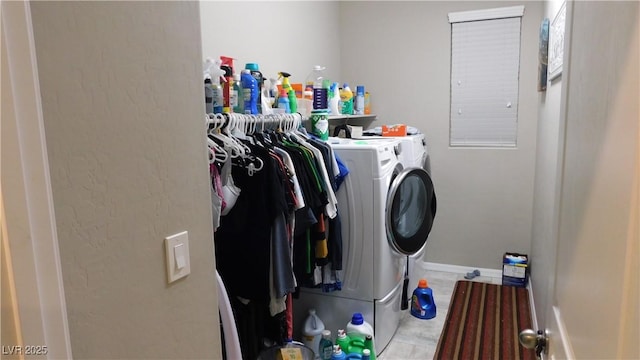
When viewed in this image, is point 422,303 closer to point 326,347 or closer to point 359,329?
point 359,329

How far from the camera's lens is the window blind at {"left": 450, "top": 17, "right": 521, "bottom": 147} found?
3.34 metres

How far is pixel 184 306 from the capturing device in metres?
1.01

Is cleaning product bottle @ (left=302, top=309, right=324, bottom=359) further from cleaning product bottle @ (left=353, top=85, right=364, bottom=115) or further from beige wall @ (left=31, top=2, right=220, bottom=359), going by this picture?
cleaning product bottle @ (left=353, top=85, right=364, bottom=115)

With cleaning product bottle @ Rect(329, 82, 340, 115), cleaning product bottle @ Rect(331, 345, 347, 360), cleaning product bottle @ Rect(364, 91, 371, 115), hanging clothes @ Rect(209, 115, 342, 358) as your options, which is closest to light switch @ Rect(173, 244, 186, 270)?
hanging clothes @ Rect(209, 115, 342, 358)

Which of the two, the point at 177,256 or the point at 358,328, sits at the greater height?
the point at 177,256

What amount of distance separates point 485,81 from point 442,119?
44 centimetres

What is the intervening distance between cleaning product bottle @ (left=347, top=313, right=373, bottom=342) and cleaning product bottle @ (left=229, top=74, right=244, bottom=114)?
49.6 inches

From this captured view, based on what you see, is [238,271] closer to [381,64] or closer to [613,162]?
[613,162]

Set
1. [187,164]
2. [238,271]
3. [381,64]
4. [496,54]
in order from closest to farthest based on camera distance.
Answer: [187,164]
[238,271]
[496,54]
[381,64]

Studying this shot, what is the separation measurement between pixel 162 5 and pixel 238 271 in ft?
4.02

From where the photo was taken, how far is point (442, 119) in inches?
142

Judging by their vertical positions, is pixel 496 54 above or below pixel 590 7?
above

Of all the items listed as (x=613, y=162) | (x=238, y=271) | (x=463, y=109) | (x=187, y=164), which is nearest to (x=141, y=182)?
(x=187, y=164)

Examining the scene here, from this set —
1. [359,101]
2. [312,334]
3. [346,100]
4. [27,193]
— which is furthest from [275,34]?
[27,193]
